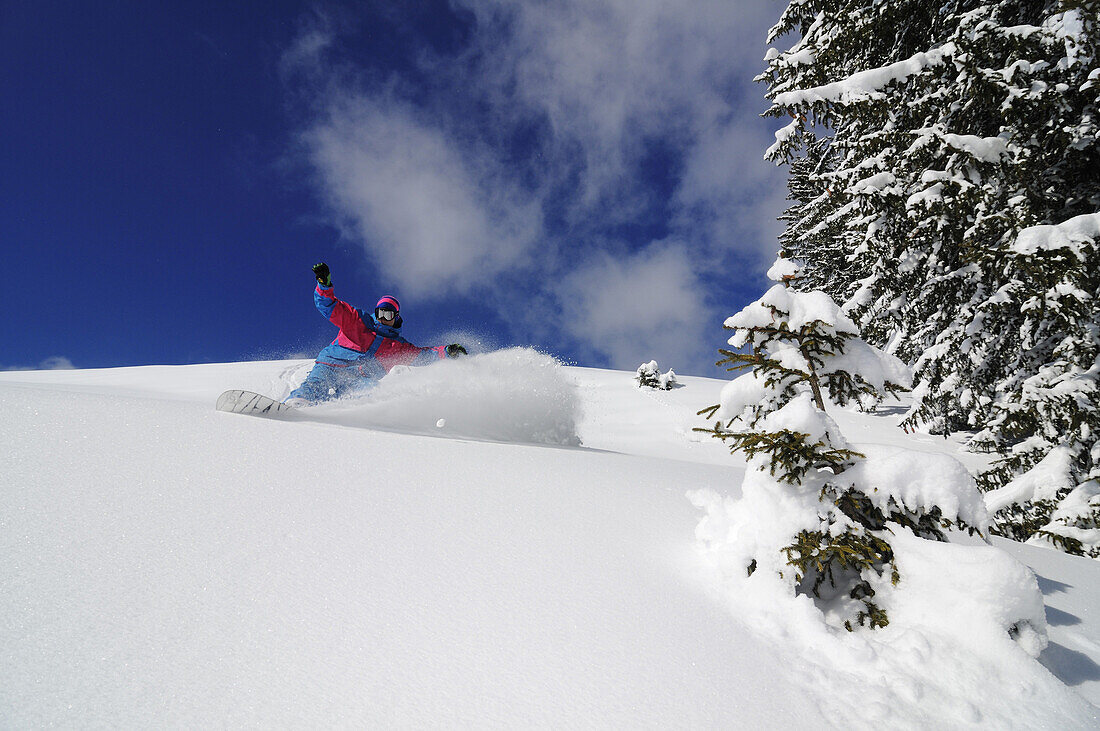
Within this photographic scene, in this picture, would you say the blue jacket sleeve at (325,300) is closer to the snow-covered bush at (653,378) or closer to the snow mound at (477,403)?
the snow mound at (477,403)

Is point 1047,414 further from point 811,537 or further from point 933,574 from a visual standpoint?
point 811,537

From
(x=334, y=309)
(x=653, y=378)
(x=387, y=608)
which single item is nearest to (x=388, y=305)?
(x=334, y=309)

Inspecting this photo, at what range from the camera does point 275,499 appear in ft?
7.93

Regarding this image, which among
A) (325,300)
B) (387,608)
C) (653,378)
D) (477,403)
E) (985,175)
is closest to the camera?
(387,608)

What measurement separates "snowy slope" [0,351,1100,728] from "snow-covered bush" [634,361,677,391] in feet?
44.5

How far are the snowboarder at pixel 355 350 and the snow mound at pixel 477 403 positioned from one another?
1046 millimetres

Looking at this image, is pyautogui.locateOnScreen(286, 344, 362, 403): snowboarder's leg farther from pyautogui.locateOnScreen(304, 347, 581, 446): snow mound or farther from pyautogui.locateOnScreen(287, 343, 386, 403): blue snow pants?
pyautogui.locateOnScreen(304, 347, 581, 446): snow mound

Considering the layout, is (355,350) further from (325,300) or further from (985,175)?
(985,175)

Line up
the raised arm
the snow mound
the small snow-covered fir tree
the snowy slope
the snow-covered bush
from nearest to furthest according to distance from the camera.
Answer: the snowy slope, the small snow-covered fir tree, the snow mound, the raised arm, the snow-covered bush

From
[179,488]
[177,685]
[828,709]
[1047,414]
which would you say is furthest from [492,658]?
[1047,414]

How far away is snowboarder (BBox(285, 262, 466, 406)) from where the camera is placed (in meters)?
7.32

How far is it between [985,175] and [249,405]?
7.55 m

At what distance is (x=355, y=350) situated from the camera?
779 centimetres

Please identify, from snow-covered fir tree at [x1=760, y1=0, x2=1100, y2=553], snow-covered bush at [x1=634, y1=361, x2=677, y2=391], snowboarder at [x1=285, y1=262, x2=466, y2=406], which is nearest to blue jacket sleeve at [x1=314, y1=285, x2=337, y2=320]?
snowboarder at [x1=285, y1=262, x2=466, y2=406]
